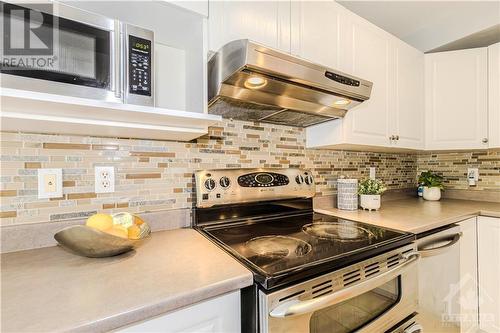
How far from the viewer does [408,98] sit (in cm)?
180

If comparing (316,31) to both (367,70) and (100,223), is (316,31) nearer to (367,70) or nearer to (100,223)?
(367,70)

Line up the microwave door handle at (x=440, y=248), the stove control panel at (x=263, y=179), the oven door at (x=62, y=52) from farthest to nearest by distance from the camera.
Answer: the stove control panel at (x=263, y=179) < the microwave door handle at (x=440, y=248) < the oven door at (x=62, y=52)

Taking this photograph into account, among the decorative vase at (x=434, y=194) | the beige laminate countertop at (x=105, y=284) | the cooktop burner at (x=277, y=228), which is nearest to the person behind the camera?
the beige laminate countertop at (x=105, y=284)

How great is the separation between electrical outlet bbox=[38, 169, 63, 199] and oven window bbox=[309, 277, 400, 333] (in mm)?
1028

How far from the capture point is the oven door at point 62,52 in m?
0.65

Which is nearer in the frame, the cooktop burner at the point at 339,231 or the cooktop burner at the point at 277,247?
the cooktop burner at the point at 277,247

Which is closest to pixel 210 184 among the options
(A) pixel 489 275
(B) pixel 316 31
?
(B) pixel 316 31

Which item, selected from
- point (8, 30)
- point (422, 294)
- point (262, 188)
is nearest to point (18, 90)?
point (8, 30)

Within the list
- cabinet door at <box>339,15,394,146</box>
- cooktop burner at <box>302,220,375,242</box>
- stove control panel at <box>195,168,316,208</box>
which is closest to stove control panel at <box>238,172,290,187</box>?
stove control panel at <box>195,168,316,208</box>

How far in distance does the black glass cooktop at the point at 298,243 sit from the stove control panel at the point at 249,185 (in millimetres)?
131

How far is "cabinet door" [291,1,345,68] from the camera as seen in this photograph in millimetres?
1226

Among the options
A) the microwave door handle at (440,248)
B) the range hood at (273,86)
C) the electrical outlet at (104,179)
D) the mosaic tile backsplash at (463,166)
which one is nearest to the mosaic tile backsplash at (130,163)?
the electrical outlet at (104,179)

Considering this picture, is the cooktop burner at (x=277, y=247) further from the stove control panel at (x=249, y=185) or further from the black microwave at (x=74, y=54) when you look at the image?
the black microwave at (x=74, y=54)

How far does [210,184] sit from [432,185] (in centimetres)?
205
